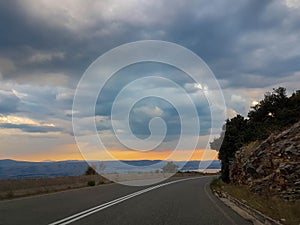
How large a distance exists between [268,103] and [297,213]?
32.1 meters

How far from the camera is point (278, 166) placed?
2184 centimetres

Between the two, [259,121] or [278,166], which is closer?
[278,166]

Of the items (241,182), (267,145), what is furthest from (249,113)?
(267,145)

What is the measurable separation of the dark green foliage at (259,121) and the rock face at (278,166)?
10435mm

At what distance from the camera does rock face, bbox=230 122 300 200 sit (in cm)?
1997

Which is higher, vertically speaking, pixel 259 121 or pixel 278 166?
pixel 259 121

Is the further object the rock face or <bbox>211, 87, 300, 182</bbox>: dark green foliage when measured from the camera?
<bbox>211, 87, 300, 182</bbox>: dark green foliage

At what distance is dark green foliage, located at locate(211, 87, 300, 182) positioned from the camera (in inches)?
1501

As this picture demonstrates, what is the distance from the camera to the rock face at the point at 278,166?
1997 cm

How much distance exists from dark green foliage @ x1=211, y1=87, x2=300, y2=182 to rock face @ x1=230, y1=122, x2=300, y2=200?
1043cm

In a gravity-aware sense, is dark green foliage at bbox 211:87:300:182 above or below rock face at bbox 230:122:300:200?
above

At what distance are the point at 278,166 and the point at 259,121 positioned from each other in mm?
23266

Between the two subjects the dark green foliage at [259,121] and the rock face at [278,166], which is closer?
the rock face at [278,166]

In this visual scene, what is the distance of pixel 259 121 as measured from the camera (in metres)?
44.6
